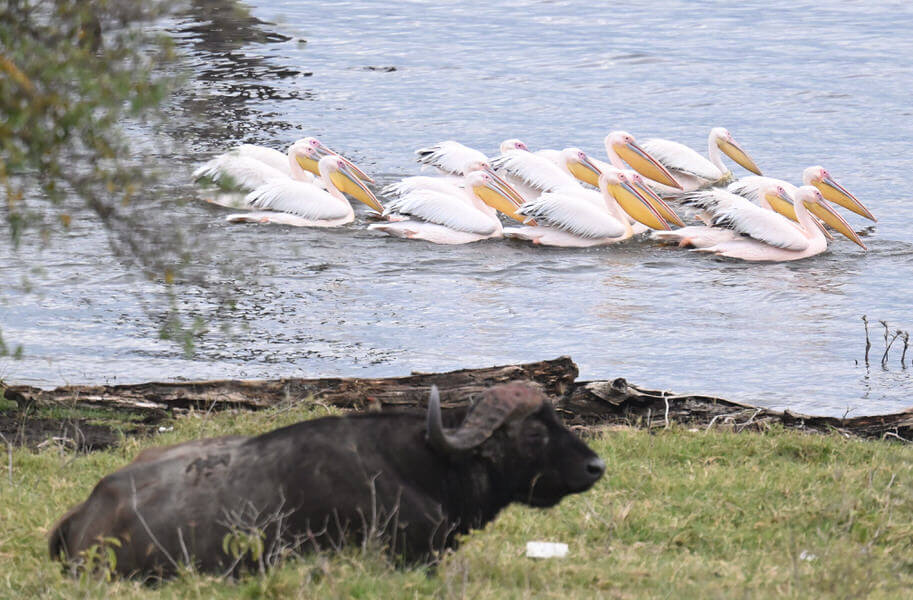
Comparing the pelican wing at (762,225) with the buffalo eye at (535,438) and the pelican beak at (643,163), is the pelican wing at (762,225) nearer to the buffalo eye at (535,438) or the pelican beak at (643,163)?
the pelican beak at (643,163)

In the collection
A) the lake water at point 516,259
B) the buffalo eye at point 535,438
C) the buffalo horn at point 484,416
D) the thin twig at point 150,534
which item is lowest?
the lake water at point 516,259

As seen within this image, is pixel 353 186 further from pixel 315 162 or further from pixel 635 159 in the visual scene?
pixel 635 159

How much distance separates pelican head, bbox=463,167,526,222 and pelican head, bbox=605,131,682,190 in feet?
8.25

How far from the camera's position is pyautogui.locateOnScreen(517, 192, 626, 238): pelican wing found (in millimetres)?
16172

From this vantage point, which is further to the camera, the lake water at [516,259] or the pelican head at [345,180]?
the pelican head at [345,180]

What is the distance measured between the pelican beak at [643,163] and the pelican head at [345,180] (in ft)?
12.1

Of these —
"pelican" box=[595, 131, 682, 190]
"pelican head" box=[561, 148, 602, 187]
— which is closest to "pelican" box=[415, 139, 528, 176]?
"pelican head" box=[561, 148, 602, 187]

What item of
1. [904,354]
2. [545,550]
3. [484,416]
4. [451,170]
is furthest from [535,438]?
[451,170]

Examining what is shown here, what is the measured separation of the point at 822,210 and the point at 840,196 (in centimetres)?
58

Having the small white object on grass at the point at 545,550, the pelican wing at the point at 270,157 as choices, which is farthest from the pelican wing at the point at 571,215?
the small white object on grass at the point at 545,550

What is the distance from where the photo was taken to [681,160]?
1909 centimetres

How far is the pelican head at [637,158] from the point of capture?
61.7 ft

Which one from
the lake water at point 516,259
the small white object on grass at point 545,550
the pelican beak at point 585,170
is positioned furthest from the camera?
the pelican beak at point 585,170

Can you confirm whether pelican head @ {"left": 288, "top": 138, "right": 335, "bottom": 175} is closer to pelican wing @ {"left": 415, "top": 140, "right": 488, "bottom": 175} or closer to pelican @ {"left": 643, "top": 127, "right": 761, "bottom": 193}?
pelican wing @ {"left": 415, "top": 140, "right": 488, "bottom": 175}
